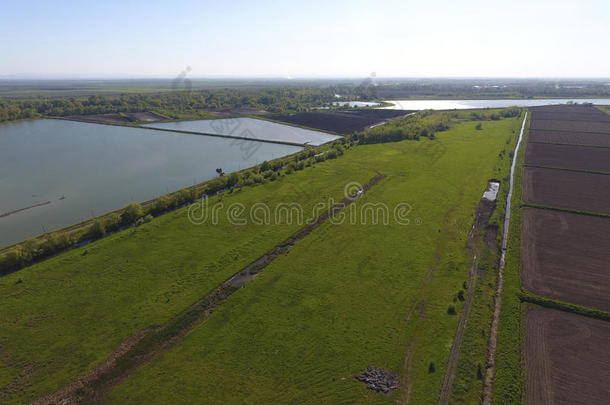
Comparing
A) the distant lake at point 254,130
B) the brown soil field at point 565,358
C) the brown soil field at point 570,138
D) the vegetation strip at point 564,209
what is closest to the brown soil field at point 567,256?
the vegetation strip at point 564,209

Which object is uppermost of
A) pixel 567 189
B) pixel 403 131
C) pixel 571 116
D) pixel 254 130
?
pixel 571 116

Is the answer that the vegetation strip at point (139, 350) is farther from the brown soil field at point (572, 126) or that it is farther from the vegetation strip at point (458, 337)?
the brown soil field at point (572, 126)

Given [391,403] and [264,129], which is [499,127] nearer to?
[264,129]

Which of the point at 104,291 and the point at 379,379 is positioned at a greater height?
the point at 104,291

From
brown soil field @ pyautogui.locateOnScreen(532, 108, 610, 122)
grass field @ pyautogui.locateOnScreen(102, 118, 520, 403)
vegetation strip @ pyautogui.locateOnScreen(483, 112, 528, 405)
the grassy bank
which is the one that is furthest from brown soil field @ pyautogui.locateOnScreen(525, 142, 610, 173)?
brown soil field @ pyautogui.locateOnScreen(532, 108, 610, 122)

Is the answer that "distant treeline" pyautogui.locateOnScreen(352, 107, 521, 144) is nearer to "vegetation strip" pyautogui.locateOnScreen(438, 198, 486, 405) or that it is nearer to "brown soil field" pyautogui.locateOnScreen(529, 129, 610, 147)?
"brown soil field" pyautogui.locateOnScreen(529, 129, 610, 147)

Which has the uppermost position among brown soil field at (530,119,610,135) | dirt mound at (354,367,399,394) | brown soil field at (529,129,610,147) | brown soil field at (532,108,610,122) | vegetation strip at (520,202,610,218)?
brown soil field at (532,108,610,122)

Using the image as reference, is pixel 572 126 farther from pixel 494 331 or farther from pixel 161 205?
pixel 161 205

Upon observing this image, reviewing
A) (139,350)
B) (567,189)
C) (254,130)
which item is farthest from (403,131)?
(139,350)
